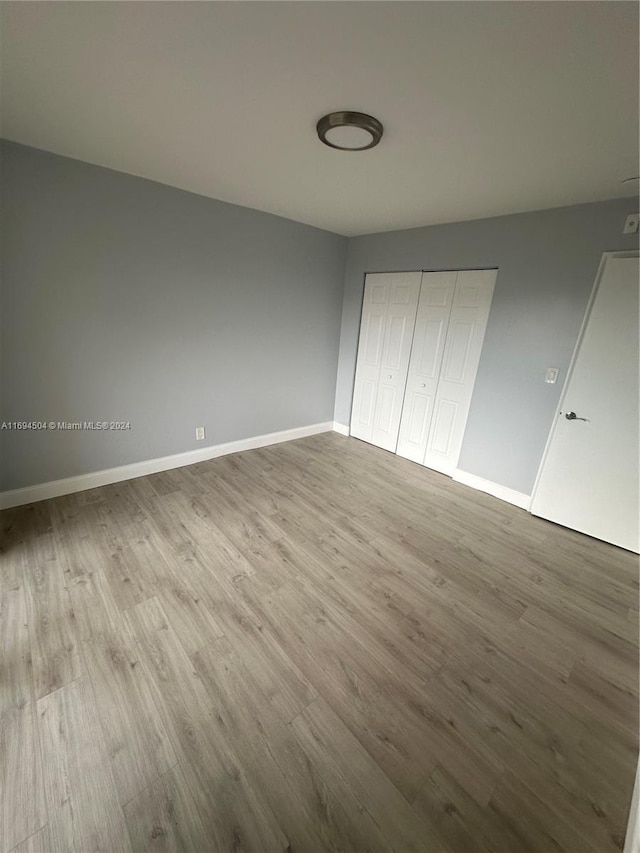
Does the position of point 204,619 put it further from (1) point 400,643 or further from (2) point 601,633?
(2) point 601,633

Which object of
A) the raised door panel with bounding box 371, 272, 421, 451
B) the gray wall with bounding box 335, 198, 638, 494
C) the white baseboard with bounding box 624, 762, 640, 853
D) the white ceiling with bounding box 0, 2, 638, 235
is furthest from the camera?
the raised door panel with bounding box 371, 272, 421, 451

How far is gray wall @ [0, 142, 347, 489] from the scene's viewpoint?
2.24 meters

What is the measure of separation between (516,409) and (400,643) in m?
2.20

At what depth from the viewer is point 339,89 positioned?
1.36m

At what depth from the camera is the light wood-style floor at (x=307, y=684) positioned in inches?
41.9

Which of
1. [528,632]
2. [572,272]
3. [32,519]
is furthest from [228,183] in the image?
[528,632]

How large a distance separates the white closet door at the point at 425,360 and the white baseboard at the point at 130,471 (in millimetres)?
1420

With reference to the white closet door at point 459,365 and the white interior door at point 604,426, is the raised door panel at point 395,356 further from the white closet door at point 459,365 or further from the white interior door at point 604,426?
the white interior door at point 604,426

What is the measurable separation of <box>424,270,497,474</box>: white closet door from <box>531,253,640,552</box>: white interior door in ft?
2.57

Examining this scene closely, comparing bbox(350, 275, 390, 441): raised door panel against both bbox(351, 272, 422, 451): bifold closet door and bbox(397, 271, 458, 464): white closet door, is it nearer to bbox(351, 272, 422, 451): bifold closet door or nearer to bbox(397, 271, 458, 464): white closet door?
bbox(351, 272, 422, 451): bifold closet door

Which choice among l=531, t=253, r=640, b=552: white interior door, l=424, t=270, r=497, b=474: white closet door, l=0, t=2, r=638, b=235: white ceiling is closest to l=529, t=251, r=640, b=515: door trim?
l=531, t=253, r=640, b=552: white interior door

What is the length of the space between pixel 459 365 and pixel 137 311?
9.64ft

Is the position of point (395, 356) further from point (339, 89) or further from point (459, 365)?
point (339, 89)

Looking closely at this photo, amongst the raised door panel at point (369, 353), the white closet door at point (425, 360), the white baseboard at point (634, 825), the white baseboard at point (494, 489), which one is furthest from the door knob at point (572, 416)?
the white baseboard at point (634, 825)
